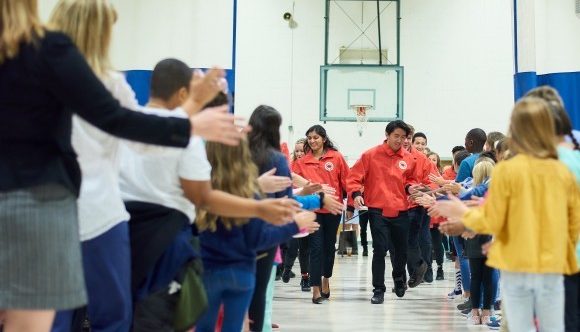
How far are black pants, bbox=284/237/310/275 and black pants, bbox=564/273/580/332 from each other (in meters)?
5.23

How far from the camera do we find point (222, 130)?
7.12ft

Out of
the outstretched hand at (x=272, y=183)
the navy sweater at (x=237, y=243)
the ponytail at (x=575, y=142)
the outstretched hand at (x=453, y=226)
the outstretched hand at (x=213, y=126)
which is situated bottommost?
the navy sweater at (x=237, y=243)

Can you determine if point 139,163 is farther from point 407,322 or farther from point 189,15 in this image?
point 189,15

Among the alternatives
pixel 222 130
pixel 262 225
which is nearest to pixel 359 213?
pixel 262 225

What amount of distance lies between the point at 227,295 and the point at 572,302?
1.55 m

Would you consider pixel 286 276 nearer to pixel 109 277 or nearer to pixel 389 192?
pixel 389 192

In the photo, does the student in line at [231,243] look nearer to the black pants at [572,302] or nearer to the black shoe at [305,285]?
the black pants at [572,302]

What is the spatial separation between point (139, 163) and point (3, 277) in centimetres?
91

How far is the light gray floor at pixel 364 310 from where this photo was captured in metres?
5.88

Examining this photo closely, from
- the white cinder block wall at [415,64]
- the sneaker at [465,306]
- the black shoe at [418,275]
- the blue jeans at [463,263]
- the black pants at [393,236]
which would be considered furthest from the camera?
the white cinder block wall at [415,64]

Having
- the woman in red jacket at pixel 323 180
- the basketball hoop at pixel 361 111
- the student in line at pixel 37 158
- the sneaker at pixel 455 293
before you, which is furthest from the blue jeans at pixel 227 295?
the basketball hoop at pixel 361 111

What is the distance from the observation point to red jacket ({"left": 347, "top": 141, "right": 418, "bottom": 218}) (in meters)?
7.73

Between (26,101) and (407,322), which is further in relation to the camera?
(407,322)

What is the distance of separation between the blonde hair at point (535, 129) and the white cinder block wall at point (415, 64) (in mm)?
12914
